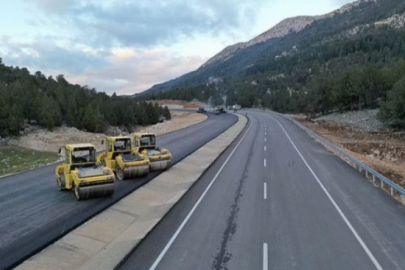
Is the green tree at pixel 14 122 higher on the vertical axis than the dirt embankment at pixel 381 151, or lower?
higher

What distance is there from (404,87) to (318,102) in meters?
33.0

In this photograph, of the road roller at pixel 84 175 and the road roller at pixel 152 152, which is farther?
the road roller at pixel 152 152

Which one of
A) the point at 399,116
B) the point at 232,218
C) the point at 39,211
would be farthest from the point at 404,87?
the point at 39,211

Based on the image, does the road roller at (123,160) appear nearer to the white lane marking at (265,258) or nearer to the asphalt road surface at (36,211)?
the asphalt road surface at (36,211)

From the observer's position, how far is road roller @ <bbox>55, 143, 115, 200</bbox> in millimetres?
15797

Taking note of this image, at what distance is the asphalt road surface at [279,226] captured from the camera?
10.5 meters

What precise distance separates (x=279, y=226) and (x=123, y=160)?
33.1 feet

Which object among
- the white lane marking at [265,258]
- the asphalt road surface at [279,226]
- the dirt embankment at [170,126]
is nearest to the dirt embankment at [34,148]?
the dirt embankment at [170,126]

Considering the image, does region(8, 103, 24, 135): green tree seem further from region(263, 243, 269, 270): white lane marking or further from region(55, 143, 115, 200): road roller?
region(263, 243, 269, 270): white lane marking

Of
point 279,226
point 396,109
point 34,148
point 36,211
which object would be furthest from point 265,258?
point 396,109

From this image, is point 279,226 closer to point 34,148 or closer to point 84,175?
point 84,175

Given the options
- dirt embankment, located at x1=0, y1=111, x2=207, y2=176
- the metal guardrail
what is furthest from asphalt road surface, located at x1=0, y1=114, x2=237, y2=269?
the metal guardrail

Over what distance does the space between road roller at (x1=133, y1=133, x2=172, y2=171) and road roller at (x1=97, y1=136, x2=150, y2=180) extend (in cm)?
94

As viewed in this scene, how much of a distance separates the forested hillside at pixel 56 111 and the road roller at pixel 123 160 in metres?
31.4
